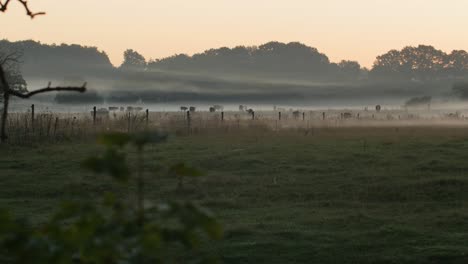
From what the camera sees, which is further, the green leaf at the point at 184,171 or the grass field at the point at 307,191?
the grass field at the point at 307,191

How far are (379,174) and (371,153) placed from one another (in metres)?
6.02

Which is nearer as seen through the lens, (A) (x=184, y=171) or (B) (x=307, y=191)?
(A) (x=184, y=171)

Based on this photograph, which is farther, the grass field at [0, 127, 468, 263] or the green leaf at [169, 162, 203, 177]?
the grass field at [0, 127, 468, 263]

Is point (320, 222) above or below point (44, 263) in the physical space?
below

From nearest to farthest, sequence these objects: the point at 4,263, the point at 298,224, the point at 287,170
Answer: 1. the point at 4,263
2. the point at 298,224
3. the point at 287,170

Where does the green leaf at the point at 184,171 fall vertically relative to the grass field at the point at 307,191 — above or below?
above

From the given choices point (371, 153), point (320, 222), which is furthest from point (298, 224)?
point (371, 153)

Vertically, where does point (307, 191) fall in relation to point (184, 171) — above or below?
below

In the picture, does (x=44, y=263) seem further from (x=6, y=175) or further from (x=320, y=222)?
(x=6, y=175)

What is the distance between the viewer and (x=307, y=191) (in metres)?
24.5

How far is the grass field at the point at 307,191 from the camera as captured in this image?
16.2 meters

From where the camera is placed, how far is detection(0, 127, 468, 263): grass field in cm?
1617

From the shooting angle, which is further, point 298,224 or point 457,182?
point 457,182

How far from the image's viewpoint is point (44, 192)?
A: 2500 cm
